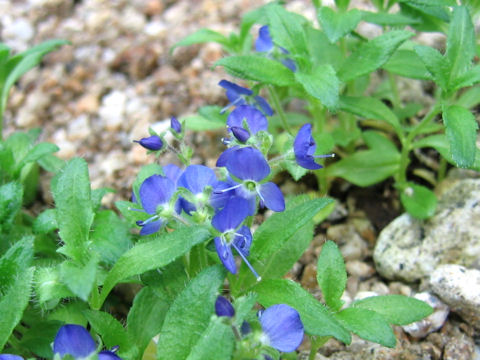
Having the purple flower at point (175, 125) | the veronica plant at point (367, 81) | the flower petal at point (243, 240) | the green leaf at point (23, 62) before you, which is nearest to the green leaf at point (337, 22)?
the veronica plant at point (367, 81)

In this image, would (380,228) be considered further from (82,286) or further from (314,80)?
(82,286)

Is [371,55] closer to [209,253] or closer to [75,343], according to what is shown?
[209,253]

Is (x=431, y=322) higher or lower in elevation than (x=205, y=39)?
lower

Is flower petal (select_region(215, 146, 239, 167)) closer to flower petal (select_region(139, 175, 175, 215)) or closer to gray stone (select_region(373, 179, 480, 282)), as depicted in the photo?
flower petal (select_region(139, 175, 175, 215))

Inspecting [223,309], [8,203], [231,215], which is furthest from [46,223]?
[223,309]

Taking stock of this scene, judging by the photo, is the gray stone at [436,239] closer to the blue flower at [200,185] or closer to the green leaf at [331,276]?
the green leaf at [331,276]
